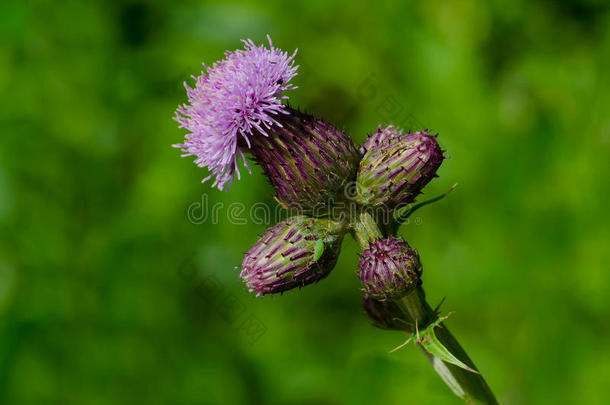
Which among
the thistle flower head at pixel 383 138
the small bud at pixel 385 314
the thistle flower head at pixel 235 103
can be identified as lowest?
the small bud at pixel 385 314

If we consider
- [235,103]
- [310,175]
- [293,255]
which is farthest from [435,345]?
→ [235,103]

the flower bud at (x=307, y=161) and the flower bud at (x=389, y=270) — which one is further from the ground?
the flower bud at (x=307, y=161)

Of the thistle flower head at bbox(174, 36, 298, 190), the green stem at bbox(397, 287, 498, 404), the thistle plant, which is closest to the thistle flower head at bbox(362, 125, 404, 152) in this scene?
the thistle plant

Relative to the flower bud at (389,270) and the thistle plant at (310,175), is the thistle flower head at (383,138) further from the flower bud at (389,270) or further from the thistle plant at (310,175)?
the flower bud at (389,270)

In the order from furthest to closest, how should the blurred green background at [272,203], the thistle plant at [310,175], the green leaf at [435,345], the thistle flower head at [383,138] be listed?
the blurred green background at [272,203]
the thistle flower head at [383,138]
the thistle plant at [310,175]
the green leaf at [435,345]

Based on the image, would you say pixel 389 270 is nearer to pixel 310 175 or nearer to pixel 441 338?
pixel 441 338

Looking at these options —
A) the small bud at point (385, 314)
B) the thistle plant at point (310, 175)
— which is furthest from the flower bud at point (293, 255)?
the small bud at point (385, 314)

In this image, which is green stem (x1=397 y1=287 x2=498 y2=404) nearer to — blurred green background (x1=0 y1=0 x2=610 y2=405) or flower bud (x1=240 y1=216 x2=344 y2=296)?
flower bud (x1=240 y1=216 x2=344 y2=296)
